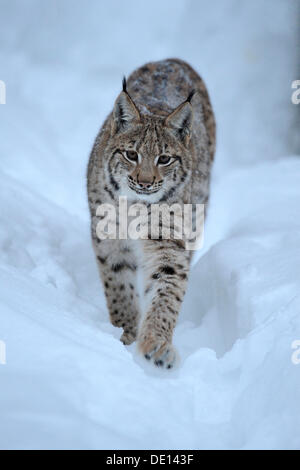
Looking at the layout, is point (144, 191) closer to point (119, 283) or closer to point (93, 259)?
point (119, 283)

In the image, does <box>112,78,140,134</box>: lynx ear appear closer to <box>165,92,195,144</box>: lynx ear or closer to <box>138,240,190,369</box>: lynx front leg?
<box>165,92,195,144</box>: lynx ear

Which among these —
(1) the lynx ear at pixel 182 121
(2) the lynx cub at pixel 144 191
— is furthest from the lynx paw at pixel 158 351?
(1) the lynx ear at pixel 182 121

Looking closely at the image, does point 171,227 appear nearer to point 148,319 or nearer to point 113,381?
point 148,319

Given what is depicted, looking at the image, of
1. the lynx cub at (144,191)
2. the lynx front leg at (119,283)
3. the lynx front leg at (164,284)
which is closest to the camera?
the lynx front leg at (164,284)

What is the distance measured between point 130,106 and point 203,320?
122 centimetres

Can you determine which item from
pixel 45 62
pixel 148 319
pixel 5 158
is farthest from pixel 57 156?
pixel 148 319

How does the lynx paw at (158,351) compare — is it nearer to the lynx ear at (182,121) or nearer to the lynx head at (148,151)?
the lynx head at (148,151)

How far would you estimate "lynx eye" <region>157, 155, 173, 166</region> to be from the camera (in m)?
3.29

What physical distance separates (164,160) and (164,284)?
65 centimetres

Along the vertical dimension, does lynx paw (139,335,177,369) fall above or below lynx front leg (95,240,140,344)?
above

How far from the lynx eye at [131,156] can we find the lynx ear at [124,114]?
194mm

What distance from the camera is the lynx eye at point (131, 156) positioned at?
327cm

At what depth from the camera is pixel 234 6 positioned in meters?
8.49

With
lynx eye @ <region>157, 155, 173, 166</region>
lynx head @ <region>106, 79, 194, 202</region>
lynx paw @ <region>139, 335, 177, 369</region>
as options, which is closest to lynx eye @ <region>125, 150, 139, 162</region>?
lynx head @ <region>106, 79, 194, 202</region>
